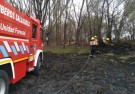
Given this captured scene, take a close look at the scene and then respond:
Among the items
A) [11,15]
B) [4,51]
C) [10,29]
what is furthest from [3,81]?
[11,15]

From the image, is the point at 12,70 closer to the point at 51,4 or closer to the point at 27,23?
the point at 27,23

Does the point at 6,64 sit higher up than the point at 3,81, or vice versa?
the point at 6,64

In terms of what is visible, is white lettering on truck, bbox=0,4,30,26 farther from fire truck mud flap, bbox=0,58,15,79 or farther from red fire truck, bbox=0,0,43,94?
fire truck mud flap, bbox=0,58,15,79

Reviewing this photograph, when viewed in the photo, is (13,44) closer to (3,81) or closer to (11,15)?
(11,15)

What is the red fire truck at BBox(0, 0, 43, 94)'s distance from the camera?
5.36 m

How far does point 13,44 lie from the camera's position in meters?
6.04

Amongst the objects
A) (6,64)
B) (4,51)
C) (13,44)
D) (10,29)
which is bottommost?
(6,64)

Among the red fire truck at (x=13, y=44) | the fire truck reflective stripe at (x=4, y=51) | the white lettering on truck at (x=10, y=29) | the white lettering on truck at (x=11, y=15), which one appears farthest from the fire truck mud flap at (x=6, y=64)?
the white lettering on truck at (x=11, y=15)

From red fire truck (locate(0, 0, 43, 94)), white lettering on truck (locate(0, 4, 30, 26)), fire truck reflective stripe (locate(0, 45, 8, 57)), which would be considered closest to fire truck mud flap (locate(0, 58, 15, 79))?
red fire truck (locate(0, 0, 43, 94))

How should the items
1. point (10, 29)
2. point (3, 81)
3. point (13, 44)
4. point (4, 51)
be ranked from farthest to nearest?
point (13, 44), point (10, 29), point (3, 81), point (4, 51)

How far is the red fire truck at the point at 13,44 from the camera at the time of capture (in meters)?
5.36

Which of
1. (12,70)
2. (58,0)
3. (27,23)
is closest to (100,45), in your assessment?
(58,0)

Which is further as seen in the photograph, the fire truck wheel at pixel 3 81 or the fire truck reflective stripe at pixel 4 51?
the fire truck wheel at pixel 3 81

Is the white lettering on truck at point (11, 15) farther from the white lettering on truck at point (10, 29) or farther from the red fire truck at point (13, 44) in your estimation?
the white lettering on truck at point (10, 29)
